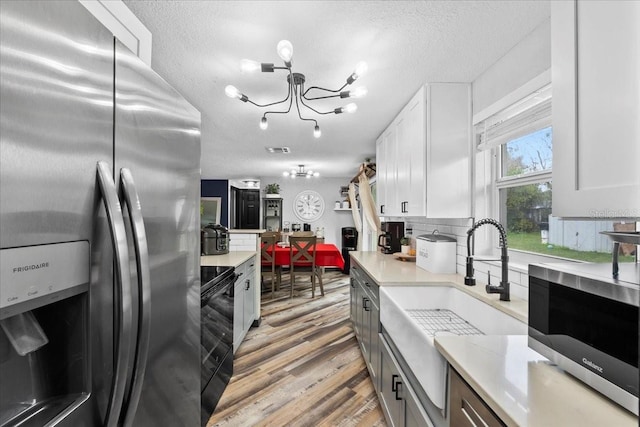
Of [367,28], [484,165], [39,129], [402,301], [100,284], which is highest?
[367,28]

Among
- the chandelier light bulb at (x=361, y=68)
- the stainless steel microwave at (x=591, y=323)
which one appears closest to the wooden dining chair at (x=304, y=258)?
the chandelier light bulb at (x=361, y=68)

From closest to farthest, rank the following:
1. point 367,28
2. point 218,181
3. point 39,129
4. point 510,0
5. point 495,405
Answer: point 39,129 < point 495,405 < point 510,0 < point 367,28 < point 218,181

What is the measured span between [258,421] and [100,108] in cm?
202

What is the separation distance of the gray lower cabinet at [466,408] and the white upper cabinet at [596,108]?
0.58m

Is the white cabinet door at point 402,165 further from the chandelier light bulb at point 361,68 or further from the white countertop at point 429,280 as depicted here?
the chandelier light bulb at point 361,68

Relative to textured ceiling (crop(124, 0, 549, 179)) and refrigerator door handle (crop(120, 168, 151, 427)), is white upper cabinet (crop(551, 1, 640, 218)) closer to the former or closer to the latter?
textured ceiling (crop(124, 0, 549, 179))

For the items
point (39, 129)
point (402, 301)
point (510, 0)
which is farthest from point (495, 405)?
point (510, 0)

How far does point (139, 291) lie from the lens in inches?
27.2

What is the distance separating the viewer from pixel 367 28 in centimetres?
161

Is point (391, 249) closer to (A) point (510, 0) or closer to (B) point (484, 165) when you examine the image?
(B) point (484, 165)

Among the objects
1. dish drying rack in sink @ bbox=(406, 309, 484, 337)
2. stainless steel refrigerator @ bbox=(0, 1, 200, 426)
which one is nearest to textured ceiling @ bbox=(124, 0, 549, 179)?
stainless steel refrigerator @ bbox=(0, 1, 200, 426)

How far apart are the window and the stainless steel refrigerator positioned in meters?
1.62

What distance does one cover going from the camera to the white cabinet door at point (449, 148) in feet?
7.54

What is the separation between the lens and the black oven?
1.79 metres
